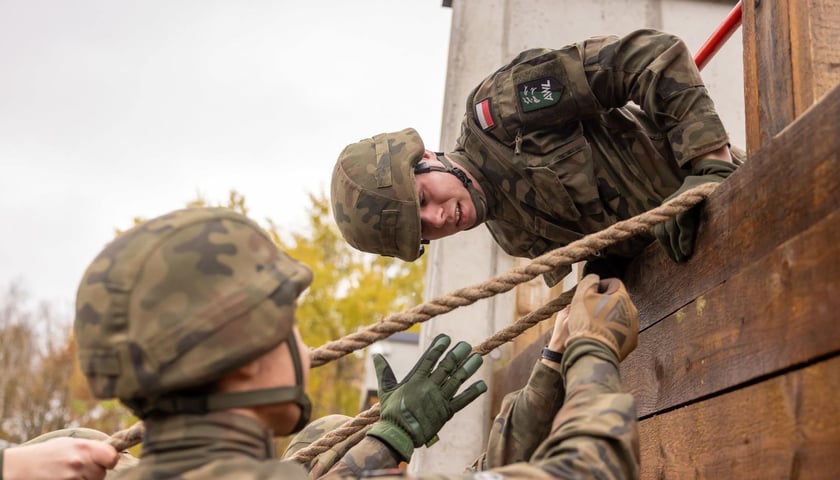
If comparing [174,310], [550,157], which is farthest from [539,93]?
[174,310]

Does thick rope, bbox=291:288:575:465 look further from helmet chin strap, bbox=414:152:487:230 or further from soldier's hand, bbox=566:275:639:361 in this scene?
soldier's hand, bbox=566:275:639:361

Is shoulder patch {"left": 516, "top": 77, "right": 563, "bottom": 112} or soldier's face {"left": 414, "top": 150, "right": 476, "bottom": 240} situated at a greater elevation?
shoulder patch {"left": 516, "top": 77, "right": 563, "bottom": 112}

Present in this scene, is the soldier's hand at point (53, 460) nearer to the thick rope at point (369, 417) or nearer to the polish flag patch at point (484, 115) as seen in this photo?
the thick rope at point (369, 417)

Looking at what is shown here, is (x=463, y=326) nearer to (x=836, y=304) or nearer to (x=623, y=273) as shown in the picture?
(x=623, y=273)

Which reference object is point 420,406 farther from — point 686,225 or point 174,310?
point 174,310

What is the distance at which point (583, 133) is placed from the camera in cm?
302

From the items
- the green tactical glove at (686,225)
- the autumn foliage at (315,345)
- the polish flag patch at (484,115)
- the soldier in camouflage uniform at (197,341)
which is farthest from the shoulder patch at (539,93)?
the autumn foliage at (315,345)

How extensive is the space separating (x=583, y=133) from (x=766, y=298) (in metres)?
1.23

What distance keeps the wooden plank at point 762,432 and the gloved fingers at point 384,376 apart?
0.92 metres

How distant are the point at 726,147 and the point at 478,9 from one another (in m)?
4.12

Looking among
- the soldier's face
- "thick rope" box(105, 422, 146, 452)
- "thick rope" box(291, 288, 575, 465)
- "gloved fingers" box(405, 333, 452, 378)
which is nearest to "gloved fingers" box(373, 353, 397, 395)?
"thick rope" box(291, 288, 575, 465)

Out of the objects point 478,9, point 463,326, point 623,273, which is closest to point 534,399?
point 623,273

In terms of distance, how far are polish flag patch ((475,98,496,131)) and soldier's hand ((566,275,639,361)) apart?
43.5 inches

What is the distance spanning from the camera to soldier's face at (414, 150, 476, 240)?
122 inches
